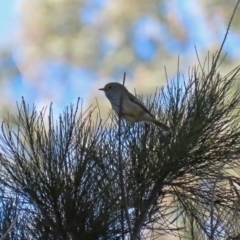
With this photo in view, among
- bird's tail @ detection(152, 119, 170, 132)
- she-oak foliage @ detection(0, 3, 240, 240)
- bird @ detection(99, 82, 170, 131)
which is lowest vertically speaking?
she-oak foliage @ detection(0, 3, 240, 240)

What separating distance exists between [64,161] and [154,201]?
0.54 feet

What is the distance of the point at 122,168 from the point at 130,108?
0.30 metres

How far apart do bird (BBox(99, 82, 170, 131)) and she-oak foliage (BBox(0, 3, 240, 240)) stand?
2cm

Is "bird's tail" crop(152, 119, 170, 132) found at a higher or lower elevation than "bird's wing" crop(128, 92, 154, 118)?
lower

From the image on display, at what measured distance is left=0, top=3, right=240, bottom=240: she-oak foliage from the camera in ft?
3.65

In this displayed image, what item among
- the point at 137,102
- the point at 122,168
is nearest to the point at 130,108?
the point at 137,102

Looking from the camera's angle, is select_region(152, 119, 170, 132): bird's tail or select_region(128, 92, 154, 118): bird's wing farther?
select_region(128, 92, 154, 118): bird's wing

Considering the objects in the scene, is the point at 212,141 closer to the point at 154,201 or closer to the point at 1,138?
the point at 154,201

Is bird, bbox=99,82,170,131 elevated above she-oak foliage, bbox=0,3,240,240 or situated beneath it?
elevated above

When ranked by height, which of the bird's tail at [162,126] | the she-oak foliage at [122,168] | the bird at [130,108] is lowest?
the she-oak foliage at [122,168]

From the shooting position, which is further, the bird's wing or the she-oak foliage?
the bird's wing

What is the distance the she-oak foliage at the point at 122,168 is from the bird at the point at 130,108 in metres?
0.02

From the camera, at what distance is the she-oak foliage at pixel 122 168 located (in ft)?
3.65

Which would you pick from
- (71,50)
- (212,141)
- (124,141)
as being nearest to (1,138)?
(124,141)
